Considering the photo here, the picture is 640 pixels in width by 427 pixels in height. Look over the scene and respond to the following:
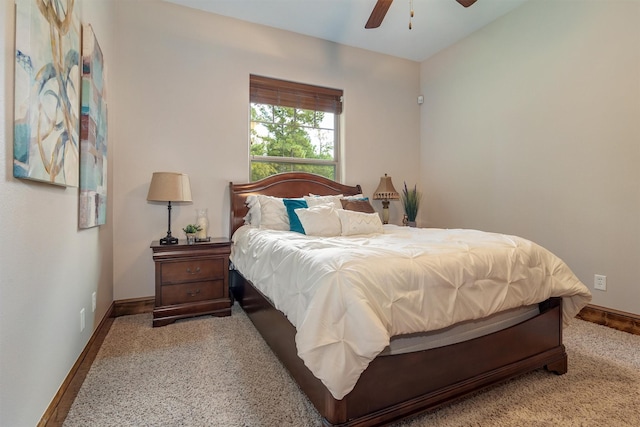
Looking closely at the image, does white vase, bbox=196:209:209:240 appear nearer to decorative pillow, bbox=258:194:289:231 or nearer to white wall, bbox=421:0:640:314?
decorative pillow, bbox=258:194:289:231

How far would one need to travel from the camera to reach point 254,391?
5.29ft

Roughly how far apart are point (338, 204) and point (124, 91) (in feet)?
7.51

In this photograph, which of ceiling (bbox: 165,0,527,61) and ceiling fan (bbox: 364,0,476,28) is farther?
ceiling (bbox: 165,0,527,61)

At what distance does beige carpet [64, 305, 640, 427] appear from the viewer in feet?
4.59

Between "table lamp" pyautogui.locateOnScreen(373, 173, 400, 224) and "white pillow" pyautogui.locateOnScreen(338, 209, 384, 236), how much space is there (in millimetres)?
1124

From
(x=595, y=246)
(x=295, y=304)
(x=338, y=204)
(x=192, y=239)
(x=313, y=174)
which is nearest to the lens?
(x=295, y=304)

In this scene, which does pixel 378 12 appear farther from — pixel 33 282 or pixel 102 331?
pixel 102 331

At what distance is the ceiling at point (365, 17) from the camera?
3049 mm

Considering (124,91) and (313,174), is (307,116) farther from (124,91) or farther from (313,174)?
(124,91)

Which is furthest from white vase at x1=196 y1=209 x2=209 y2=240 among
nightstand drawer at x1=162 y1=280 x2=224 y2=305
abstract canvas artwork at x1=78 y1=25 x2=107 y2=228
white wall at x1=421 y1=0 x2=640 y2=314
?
white wall at x1=421 y1=0 x2=640 y2=314

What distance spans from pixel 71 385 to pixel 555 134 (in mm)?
4014

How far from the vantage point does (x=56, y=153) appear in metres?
1.31

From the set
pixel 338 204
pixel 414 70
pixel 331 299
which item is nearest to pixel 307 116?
pixel 338 204

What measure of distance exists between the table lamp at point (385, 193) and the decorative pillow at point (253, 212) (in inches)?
61.2
